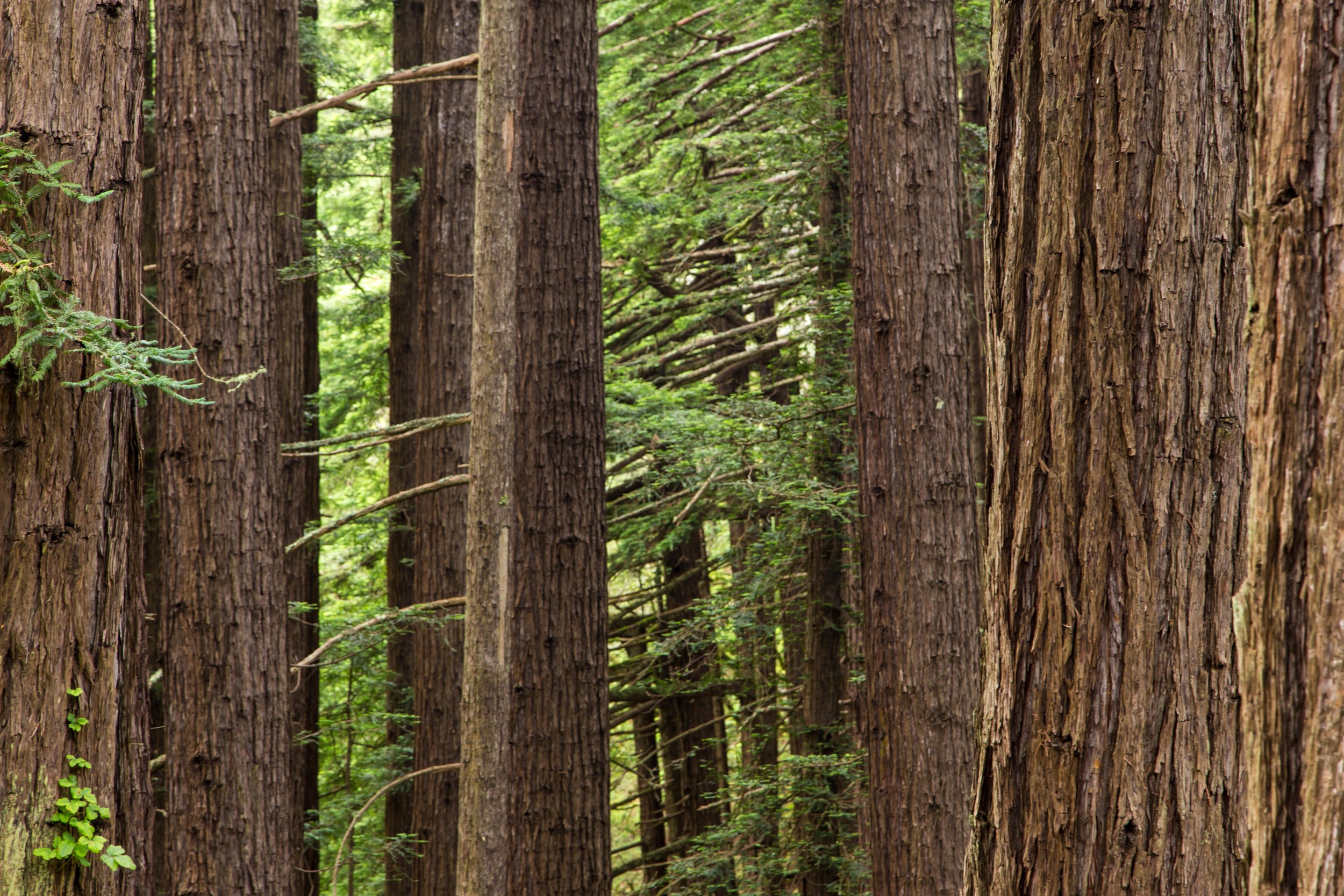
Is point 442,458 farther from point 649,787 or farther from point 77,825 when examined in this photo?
point 77,825

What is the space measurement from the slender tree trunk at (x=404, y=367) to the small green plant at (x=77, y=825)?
9.01m

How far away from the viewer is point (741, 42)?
540 inches

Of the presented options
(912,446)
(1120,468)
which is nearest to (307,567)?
(912,446)

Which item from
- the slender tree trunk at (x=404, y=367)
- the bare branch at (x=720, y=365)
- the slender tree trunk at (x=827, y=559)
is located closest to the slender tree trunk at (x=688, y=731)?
the bare branch at (x=720, y=365)

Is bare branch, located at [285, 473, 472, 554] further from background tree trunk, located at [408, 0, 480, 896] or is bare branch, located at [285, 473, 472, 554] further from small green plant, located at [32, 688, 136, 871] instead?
small green plant, located at [32, 688, 136, 871]

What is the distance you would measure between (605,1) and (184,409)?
7054mm

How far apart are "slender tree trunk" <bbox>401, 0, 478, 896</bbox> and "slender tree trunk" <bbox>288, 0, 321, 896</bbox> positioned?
3.67 ft

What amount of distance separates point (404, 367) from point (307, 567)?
Result: 2.49 m

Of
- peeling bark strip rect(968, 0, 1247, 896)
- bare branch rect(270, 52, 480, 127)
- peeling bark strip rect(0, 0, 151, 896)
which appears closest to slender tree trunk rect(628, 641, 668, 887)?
bare branch rect(270, 52, 480, 127)

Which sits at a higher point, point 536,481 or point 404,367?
point 404,367

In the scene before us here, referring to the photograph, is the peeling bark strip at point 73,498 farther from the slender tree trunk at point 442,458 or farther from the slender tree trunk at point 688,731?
the slender tree trunk at point 688,731

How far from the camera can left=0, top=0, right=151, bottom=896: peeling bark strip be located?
11.3 feet

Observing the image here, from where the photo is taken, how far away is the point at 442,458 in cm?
1104

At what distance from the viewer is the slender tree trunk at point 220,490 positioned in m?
6.62
